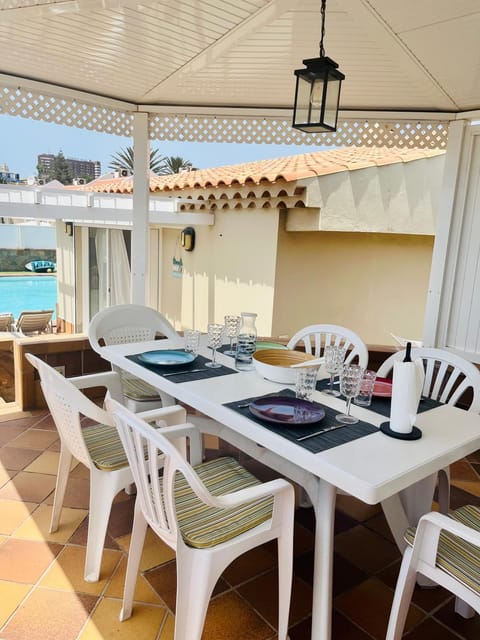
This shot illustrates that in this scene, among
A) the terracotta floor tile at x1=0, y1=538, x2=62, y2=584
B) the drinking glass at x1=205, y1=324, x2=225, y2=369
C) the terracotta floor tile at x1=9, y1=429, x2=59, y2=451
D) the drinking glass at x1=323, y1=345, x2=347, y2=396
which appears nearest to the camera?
the terracotta floor tile at x1=0, y1=538, x2=62, y2=584

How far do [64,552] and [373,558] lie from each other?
1.40m

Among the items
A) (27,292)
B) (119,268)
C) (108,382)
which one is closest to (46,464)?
(108,382)

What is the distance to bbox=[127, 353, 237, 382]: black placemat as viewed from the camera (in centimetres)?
220

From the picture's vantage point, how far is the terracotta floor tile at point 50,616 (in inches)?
67.2

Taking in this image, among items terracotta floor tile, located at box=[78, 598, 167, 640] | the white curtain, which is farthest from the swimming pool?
terracotta floor tile, located at box=[78, 598, 167, 640]

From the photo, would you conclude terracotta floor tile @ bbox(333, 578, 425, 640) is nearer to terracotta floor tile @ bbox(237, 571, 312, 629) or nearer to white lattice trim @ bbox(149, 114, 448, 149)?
terracotta floor tile @ bbox(237, 571, 312, 629)

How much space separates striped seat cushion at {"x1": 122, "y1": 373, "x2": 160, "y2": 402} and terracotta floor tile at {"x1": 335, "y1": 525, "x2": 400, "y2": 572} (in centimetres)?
123

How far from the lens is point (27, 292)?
18078 mm

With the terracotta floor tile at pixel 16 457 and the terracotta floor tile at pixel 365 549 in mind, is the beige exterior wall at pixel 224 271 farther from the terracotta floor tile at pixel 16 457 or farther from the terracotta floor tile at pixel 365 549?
the terracotta floor tile at pixel 365 549

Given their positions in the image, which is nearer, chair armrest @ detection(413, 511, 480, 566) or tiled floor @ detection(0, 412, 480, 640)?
chair armrest @ detection(413, 511, 480, 566)

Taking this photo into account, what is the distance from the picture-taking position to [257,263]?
6.16 meters

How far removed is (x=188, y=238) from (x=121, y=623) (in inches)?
243

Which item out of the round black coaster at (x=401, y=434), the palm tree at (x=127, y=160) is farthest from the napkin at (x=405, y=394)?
the palm tree at (x=127, y=160)

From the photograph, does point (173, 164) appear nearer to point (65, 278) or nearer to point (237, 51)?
point (65, 278)
